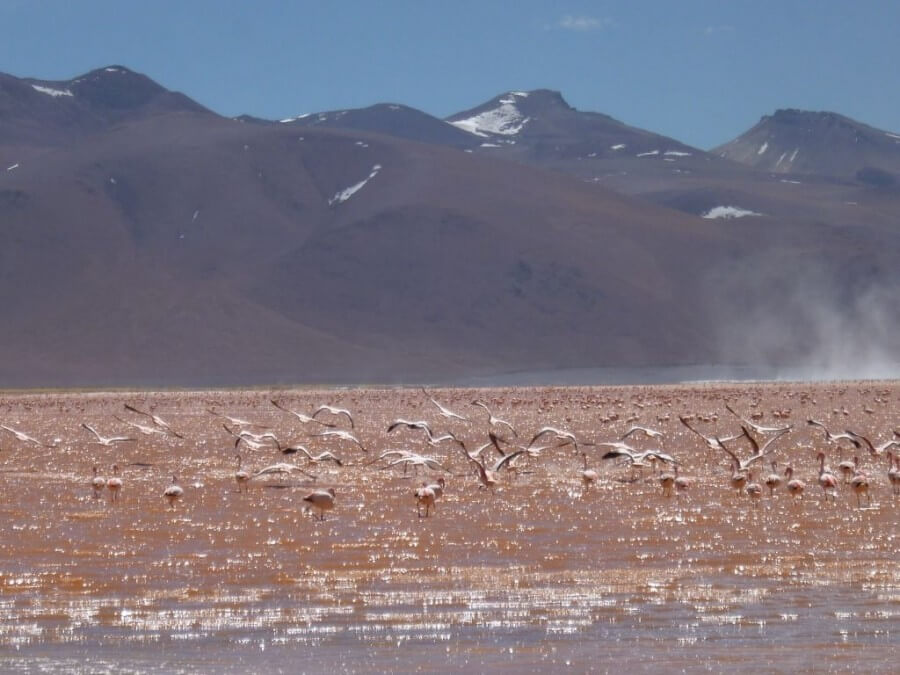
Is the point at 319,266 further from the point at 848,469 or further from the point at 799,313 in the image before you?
the point at 848,469

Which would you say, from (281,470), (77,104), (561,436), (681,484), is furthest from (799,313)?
(77,104)

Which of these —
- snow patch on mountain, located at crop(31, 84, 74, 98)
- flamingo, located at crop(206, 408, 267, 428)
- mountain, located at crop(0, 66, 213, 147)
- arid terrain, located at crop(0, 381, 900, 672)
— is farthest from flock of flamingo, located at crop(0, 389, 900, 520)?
snow patch on mountain, located at crop(31, 84, 74, 98)

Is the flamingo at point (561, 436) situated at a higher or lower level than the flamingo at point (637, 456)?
higher

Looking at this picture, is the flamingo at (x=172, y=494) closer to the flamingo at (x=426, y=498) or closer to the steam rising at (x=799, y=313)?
the flamingo at (x=426, y=498)

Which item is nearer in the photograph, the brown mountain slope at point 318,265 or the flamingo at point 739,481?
the flamingo at point 739,481

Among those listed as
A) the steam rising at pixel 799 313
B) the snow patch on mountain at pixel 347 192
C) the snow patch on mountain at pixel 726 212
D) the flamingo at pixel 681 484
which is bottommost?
the flamingo at pixel 681 484

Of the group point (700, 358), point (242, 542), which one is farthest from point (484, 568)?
Answer: point (700, 358)

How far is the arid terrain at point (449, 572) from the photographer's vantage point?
8430mm

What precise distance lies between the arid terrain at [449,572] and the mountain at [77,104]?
470 feet

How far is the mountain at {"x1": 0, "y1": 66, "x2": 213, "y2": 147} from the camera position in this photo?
531ft

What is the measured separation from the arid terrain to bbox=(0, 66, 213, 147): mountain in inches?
5637

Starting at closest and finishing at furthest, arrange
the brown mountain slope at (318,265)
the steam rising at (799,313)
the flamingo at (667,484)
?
1. the flamingo at (667,484)
2. the brown mountain slope at (318,265)
3. the steam rising at (799,313)

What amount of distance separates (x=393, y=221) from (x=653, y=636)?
4094 inches

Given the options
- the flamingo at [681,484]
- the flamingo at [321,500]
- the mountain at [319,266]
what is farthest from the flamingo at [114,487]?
the mountain at [319,266]
